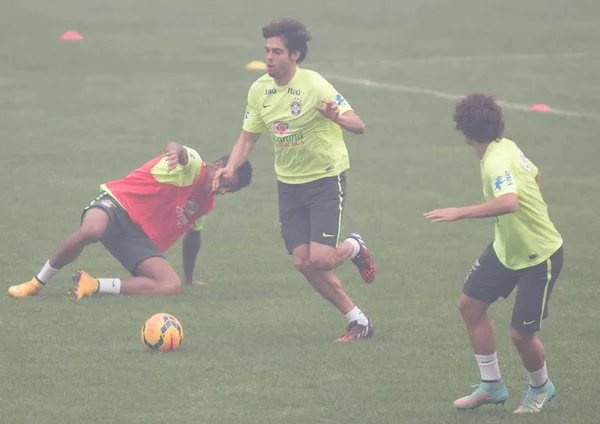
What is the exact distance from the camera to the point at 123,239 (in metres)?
12.1

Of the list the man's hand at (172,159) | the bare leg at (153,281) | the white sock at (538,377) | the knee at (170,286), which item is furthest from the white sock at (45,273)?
the white sock at (538,377)

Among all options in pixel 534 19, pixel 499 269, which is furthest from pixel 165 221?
pixel 534 19

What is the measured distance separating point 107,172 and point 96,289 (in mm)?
6504

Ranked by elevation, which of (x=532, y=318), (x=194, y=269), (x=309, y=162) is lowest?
(x=194, y=269)

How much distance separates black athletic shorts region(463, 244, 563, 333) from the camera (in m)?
8.27

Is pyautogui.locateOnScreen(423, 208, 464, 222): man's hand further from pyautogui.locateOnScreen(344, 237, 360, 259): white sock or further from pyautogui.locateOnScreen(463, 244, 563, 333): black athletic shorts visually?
pyautogui.locateOnScreen(344, 237, 360, 259): white sock

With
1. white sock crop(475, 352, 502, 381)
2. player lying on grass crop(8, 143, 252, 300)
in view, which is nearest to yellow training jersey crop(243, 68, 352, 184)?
player lying on grass crop(8, 143, 252, 300)

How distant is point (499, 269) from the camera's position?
27.5ft

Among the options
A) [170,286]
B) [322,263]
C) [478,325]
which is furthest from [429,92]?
[478,325]

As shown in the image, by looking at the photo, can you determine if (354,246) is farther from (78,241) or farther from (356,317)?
(78,241)

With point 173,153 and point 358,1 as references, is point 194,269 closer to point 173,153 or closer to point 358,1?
point 173,153

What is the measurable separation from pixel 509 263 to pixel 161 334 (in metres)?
2.99

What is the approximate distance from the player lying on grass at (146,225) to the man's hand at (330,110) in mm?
1863

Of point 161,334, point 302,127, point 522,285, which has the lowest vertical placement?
point 161,334
